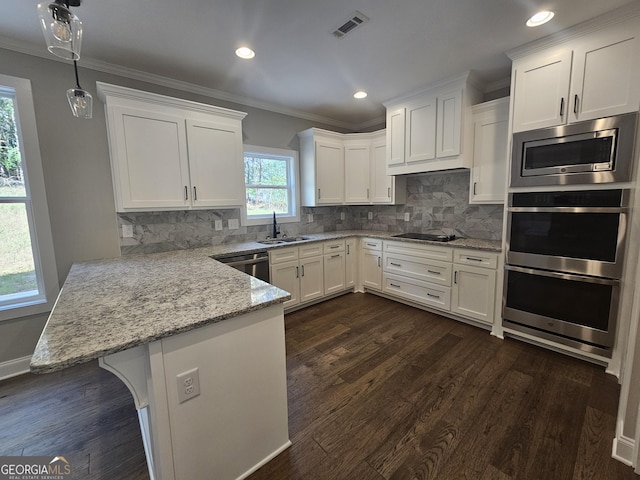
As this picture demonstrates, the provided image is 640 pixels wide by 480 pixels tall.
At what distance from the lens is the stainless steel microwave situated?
1945 mm

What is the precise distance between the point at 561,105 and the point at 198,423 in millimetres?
3269

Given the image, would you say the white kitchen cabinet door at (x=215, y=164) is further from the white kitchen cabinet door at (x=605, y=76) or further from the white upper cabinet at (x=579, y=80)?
the white kitchen cabinet door at (x=605, y=76)

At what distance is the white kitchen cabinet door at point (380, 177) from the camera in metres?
3.89

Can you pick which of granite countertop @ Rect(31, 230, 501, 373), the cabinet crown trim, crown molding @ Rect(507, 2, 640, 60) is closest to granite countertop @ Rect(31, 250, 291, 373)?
granite countertop @ Rect(31, 230, 501, 373)

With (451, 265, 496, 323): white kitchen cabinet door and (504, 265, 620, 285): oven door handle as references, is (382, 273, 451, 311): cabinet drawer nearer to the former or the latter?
(451, 265, 496, 323): white kitchen cabinet door

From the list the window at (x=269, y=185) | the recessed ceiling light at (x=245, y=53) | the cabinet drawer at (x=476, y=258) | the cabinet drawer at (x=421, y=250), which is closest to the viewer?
the recessed ceiling light at (x=245, y=53)

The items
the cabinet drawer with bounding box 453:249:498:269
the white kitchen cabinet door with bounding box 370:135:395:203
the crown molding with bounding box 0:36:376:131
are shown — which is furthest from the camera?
the white kitchen cabinet door with bounding box 370:135:395:203

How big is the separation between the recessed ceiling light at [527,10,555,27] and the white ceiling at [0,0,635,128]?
0.06 meters

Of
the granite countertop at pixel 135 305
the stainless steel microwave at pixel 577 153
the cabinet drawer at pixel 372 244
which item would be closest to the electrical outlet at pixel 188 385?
the granite countertop at pixel 135 305

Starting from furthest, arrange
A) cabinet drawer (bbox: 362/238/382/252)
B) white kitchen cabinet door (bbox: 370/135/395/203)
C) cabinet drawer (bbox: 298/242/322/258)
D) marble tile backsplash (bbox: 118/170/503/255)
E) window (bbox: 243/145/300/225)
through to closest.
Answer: white kitchen cabinet door (bbox: 370/135/395/203) → cabinet drawer (bbox: 362/238/382/252) → window (bbox: 243/145/300/225) → cabinet drawer (bbox: 298/242/322/258) → marble tile backsplash (bbox: 118/170/503/255)

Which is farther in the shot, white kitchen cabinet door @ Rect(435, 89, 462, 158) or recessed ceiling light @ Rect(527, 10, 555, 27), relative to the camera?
white kitchen cabinet door @ Rect(435, 89, 462, 158)

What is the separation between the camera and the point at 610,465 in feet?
4.64

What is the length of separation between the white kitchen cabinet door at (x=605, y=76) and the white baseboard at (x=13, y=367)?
4852 mm

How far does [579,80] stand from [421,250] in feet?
6.41
